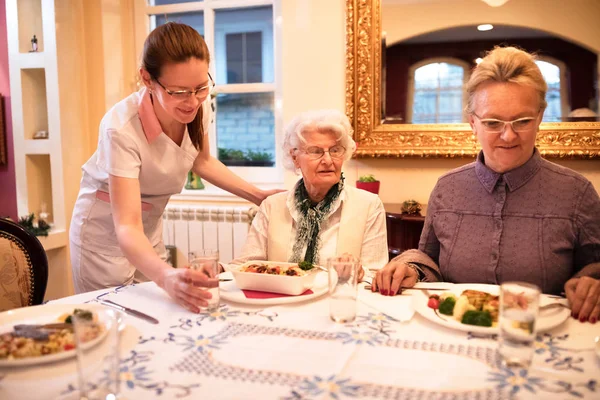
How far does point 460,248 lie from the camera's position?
5.56 feet

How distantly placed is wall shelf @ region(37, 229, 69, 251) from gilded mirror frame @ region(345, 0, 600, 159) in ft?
6.96

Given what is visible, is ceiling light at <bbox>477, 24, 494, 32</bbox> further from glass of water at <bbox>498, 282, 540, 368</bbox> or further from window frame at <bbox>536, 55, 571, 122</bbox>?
glass of water at <bbox>498, 282, 540, 368</bbox>

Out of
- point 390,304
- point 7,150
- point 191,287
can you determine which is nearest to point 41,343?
point 191,287

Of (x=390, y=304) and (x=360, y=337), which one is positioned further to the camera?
(x=390, y=304)

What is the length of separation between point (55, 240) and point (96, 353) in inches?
118

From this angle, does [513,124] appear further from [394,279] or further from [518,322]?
[518,322]

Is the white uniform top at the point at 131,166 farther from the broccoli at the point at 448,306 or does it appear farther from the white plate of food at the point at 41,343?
the broccoli at the point at 448,306

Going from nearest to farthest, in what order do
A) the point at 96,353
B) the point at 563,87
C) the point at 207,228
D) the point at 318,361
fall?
the point at 96,353
the point at 318,361
the point at 563,87
the point at 207,228

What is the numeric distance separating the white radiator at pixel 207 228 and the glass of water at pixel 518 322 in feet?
8.69

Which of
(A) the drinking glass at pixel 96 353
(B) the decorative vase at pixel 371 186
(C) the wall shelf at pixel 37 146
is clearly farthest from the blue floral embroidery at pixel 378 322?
(C) the wall shelf at pixel 37 146

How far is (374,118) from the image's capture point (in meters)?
3.27

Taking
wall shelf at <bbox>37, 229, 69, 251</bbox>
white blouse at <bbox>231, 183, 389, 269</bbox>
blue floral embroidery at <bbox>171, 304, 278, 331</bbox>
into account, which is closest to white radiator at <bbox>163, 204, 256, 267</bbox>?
wall shelf at <bbox>37, 229, 69, 251</bbox>

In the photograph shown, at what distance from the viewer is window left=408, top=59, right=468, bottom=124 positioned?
124 inches

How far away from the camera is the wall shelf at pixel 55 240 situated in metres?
3.51
